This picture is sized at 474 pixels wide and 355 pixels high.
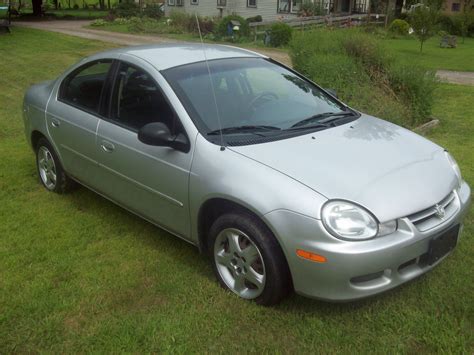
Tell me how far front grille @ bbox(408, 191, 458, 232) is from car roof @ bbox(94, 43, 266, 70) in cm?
207

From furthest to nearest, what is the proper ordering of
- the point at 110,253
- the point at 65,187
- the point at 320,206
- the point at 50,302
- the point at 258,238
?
1. the point at 65,187
2. the point at 110,253
3. the point at 50,302
4. the point at 258,238
5. the point at 320,206

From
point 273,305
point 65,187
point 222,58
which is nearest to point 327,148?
point 273,305

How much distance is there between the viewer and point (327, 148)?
3336 mm

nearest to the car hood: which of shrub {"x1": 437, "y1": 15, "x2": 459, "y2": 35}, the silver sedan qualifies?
the silver sedan

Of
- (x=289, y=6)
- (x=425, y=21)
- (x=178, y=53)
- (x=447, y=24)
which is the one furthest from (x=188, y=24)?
(x=178, y=53)

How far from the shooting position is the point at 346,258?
2691 mm

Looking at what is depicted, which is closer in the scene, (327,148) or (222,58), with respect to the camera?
(327,148)

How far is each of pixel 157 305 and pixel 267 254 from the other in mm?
858

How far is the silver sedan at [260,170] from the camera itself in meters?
2.80

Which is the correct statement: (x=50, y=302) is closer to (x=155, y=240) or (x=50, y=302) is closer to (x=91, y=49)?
(x=155, y=240)

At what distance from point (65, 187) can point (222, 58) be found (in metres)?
2.13

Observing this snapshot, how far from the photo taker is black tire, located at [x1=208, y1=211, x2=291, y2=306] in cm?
294

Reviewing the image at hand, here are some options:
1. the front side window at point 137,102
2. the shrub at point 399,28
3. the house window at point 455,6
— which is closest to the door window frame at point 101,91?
the front side window at point 137,102

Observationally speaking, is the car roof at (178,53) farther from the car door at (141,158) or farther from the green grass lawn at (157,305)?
the green grass lawn at (157,305)
